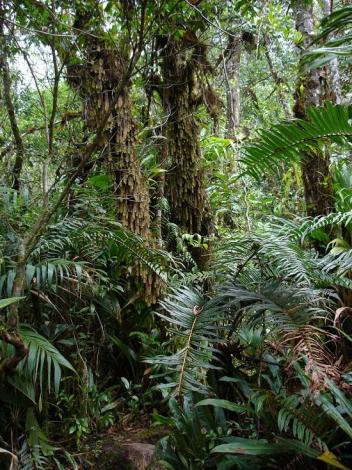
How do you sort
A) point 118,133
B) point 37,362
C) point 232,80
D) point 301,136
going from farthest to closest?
1. point 232,80
2. point 118,133
3. point 37,362
4. point 301,136

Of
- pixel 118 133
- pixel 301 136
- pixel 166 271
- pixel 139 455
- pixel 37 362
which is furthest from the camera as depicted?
pixel 118 133

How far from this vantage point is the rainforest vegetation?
5.76 ft

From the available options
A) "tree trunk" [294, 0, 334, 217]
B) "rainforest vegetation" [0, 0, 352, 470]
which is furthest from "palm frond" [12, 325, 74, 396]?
"tree trunk" [294, 0, 334, 217]

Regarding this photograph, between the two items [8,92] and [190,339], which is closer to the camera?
[190,339]

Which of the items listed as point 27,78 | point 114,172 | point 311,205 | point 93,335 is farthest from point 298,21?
point 93,335

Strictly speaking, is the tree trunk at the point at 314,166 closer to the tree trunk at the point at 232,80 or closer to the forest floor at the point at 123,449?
the tree trunk at the point at 232,80

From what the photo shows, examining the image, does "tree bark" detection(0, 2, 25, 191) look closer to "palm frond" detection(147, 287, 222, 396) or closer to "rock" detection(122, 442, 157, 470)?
"palm frond" detection(147, 287, 222, 396)

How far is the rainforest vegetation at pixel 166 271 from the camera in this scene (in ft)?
5.76

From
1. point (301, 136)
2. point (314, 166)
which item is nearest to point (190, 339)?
point (301, 136)

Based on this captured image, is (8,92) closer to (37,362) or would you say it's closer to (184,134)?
(184,134)

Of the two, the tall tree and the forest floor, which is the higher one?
the tall tree

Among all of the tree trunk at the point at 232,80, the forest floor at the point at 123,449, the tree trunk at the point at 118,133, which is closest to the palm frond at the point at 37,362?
the forest floor at the point at 123,449

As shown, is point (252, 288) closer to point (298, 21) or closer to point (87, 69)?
point (87, 69)

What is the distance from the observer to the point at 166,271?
10.2 ft
